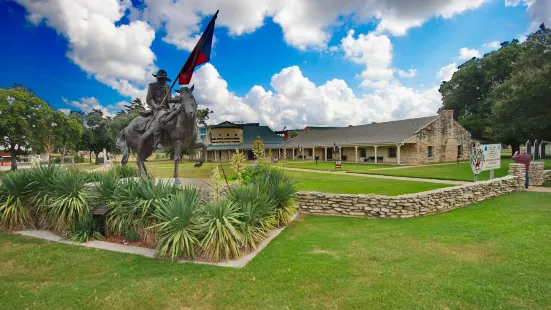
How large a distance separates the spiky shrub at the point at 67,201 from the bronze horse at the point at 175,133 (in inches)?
77.2

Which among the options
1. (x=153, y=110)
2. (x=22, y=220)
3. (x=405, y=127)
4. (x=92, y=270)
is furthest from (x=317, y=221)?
(x=405, y=127)

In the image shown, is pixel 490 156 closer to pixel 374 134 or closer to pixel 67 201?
pixel 67 201

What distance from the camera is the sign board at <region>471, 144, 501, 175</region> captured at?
12078 mm

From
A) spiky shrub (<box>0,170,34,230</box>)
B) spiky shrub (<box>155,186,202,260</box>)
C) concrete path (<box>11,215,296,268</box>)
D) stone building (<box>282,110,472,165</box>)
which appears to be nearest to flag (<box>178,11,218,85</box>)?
spiky shrub (<box>155,186,202,260</box>)

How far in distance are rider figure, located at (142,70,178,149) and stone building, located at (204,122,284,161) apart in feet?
111

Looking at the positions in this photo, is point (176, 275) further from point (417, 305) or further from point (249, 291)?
point (417, 305)

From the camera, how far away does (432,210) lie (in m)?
8.43

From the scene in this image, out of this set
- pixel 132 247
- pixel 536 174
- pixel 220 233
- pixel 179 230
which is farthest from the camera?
pixel 536 174

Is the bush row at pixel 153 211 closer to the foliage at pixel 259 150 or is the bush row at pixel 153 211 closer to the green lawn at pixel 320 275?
the green lawn at pixel 320 275

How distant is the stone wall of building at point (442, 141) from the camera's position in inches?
1206

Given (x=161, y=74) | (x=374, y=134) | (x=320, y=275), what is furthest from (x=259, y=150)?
(x=374, y=134)

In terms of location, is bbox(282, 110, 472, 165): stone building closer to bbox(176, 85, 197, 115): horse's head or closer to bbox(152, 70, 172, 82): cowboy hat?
bbox(152, 70, 172, 82): cowboy hat

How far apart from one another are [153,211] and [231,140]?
40.2 m

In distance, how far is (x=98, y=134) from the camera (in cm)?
5241
